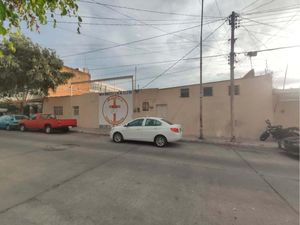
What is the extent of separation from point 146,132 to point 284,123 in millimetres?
10312

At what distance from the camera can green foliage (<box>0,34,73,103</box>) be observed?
16.8 meters

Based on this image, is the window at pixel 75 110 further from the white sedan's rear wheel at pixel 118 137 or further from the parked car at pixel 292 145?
the parked car at pixel 292 145

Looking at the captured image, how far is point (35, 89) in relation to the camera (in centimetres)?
1914

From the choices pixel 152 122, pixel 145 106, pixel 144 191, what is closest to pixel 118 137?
pixel 152 122

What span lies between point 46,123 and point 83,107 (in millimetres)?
4783

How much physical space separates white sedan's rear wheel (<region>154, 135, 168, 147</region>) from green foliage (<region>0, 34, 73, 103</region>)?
12.4 meters

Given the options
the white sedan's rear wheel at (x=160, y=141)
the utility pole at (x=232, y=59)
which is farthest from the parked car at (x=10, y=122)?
the utility pole at (x=232, y=59)

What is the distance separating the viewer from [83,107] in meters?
20.5

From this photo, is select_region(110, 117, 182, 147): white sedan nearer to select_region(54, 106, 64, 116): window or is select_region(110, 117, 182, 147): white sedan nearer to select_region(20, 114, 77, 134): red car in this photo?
select_region(20, 114, 77, 134): red car

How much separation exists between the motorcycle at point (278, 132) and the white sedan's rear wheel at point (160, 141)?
644 centimetres

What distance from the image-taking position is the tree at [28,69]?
16.8m

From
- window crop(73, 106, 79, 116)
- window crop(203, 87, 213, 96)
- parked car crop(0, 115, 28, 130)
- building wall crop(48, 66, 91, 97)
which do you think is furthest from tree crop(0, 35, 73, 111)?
window crop(203, 87, 213, 96)

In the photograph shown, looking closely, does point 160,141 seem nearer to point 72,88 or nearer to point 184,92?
point 184,92

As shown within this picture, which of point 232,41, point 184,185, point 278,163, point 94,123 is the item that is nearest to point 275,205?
point 184,185
